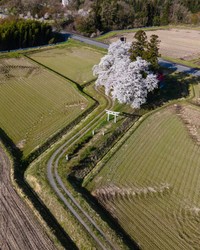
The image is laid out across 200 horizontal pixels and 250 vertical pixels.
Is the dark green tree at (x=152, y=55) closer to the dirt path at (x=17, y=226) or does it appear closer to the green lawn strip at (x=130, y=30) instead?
the dirt path at (x=17, y=226)

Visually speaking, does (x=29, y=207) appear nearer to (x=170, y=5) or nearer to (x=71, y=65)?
(x=71, y=65)

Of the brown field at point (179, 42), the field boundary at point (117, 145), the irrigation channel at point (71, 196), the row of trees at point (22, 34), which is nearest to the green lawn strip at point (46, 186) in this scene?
the irrigation channel at point (71, 196)

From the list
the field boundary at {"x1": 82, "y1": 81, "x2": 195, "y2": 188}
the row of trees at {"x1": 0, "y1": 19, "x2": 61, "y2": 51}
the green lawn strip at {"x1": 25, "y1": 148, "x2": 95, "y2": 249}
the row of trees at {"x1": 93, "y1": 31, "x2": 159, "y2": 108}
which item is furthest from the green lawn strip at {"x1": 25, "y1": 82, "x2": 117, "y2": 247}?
the row of trees at {"x1": 0, "y1": 19, "x2": 61, "y2": 51}

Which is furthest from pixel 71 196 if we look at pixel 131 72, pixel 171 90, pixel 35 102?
pixel 171 90

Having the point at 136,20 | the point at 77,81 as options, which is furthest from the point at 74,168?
the point at 136,20

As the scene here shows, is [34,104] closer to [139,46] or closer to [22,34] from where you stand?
[139,46]

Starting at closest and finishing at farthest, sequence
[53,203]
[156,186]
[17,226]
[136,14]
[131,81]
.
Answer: [17,226] → [53,203] → [156,186] → [131,81] → [136,14]
